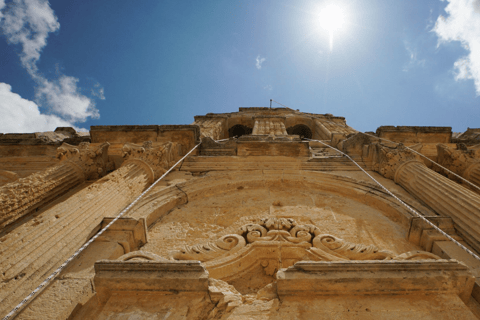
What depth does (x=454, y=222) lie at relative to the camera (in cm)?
413

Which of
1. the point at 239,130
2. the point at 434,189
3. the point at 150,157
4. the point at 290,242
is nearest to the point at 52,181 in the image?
the point at 150,157

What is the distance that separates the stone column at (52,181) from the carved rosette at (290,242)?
2.63m

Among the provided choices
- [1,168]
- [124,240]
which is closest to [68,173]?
[124,240]

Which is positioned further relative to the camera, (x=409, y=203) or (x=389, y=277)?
(x=409, y=203)

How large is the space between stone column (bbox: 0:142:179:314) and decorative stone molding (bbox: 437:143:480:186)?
677 centimetres

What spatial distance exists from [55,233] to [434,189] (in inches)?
229

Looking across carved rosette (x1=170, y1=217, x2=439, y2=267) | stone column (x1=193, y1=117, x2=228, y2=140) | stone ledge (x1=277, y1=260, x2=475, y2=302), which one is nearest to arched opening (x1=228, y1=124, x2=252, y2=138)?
stone column (x1=193, y1=117, x2=228, y2=140)

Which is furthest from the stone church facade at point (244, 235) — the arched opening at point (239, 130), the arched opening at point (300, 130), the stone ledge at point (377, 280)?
the arched opening at point (239, 130)

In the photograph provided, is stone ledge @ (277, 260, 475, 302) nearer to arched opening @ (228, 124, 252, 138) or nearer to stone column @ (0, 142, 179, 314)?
stone column @ (0, 142, 179, 314)

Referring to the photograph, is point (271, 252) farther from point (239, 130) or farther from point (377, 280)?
point (239, 130)

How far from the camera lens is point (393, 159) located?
20.3 ft

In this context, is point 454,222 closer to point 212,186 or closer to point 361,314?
point 361,314

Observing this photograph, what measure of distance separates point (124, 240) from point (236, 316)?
6.72 ft

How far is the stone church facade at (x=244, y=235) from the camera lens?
280 cm
